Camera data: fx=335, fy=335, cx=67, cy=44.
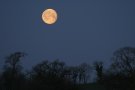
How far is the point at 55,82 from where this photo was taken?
80125 mm

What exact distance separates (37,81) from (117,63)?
2185 centimetres

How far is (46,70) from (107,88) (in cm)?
1851

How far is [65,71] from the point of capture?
9431 centimetres

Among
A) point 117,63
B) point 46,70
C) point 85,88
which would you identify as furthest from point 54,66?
point 117,63

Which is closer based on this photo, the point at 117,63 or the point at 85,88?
the point at 117,63

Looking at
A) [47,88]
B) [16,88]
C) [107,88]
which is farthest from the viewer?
[16,88]

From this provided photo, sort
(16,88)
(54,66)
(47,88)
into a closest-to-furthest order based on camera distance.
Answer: (47,88), (16,88), (54,66)

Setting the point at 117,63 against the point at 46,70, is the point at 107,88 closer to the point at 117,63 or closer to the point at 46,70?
the point at 117,63

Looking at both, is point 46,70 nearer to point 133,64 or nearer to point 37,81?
point 37,81

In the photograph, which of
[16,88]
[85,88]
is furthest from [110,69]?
[16,88]

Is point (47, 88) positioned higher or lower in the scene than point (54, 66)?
lower

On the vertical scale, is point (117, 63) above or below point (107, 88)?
above

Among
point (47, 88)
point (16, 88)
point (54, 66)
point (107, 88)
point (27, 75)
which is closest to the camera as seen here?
point (47, 88)

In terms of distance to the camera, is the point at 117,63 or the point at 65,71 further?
the point at 65,71
